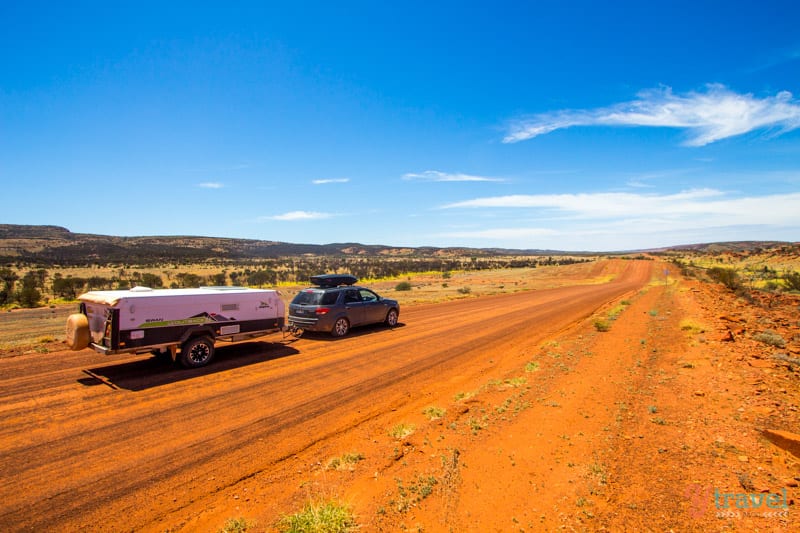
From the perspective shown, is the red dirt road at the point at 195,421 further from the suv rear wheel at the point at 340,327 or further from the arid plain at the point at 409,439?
the suv rear wheel at the point at 340,327

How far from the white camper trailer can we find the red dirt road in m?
0.68

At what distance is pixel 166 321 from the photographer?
29.4 ft

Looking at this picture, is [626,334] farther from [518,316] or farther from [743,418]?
[743,418]

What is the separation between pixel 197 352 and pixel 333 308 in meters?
4.68

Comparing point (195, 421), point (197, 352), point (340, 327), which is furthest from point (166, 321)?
point (340, 327)

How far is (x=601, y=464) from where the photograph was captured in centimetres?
489

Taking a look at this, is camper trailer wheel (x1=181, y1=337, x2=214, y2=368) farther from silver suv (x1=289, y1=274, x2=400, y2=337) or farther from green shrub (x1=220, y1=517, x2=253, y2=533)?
green shrub (x1=220, y1=517, x2=253, y2=533)

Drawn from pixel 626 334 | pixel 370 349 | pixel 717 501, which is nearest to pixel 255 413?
pixel 370 349

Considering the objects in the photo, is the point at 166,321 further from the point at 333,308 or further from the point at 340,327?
the point at 340,327

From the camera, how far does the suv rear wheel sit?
13375 millimetres

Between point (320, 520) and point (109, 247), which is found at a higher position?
point (109, 247)

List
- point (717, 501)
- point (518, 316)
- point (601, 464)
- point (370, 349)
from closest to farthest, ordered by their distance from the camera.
Answer: point (717, 501)
point (601, 464)
point (370, 349)
point (518, 316)

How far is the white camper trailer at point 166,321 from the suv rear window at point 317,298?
256 cm

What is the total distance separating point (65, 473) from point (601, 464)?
7.01m
